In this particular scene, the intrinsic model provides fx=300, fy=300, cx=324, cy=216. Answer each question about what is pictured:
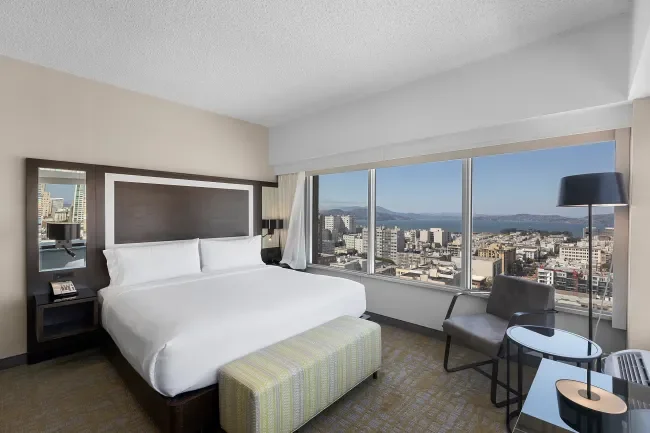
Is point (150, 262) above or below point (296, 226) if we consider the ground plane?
below

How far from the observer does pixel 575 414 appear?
1.40m

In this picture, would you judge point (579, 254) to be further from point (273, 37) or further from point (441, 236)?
point (273, 37)

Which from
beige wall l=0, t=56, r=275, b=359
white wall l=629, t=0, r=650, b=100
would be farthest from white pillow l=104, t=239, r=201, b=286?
white wall l=629, t=0, r=650, b=100

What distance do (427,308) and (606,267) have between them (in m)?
1.68

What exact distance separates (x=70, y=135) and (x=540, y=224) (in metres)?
4.91

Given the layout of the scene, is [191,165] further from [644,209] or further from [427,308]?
[644,209]

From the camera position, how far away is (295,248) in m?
4.95

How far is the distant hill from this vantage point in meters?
2.62

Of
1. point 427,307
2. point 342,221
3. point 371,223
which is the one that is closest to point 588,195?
point 427,307

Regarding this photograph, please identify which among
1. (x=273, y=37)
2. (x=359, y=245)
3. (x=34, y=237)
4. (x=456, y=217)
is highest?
(x=273, y=37)

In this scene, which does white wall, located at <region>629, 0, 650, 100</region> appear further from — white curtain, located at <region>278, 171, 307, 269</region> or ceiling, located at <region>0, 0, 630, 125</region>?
white curtain, located at <region>278, 171, 307, 269</region>

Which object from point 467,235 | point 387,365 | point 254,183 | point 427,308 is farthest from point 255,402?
point 254,183

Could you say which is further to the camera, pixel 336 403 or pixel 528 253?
pixel 528 253

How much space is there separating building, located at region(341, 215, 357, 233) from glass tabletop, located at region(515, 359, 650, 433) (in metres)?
3.04
